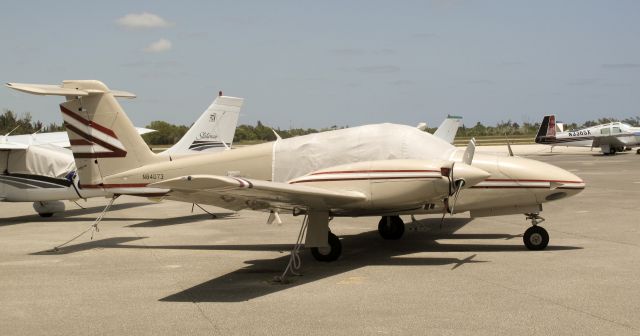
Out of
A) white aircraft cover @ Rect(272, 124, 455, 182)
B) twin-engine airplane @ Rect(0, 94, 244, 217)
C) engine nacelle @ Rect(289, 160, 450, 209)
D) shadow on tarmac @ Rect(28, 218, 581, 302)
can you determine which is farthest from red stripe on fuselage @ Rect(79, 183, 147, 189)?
engine nacelle @ Rect(289, 160, 450, 209)

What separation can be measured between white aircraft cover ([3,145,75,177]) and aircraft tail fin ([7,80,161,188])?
4.86 m

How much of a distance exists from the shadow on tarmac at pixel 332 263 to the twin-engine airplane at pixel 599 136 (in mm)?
45488

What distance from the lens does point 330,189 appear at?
10664mm

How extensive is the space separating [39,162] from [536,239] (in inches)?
541

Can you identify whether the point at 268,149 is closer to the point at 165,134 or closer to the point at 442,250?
the point at 442,250

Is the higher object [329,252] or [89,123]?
[89,123]

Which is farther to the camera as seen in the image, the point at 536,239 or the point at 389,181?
the point at 536,239

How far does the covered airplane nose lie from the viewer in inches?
449

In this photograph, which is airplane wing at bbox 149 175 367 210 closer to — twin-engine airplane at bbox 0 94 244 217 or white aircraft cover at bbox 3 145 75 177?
twin-engine airplane at bbox 0 94 244 217

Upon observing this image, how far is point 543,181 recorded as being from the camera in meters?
11.4

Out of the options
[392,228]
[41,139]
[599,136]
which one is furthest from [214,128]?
[599,136]

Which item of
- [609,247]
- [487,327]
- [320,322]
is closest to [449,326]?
[487,327]

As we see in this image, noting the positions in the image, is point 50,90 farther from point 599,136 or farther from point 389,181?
point 599,136

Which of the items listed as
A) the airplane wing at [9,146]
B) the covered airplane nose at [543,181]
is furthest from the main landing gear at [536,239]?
the airplane wing at [9,146]
